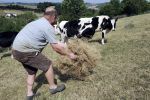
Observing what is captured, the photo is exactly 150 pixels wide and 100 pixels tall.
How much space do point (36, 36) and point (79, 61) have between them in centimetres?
209

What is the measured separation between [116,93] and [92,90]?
758 millimetres

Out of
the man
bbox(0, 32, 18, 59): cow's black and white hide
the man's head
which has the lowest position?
bbox(0, 32, 18, 59): cow's black and white hide

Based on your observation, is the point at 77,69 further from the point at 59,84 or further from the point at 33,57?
the point at 33,57

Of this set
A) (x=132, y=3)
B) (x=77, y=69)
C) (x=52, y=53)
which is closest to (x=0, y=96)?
(x=77, y=69)

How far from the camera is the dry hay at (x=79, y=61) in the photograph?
10.0m

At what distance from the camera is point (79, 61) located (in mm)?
10039

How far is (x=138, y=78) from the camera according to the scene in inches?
392

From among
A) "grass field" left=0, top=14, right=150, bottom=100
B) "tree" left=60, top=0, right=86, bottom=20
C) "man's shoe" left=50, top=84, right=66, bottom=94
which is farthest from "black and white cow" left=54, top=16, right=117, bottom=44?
"tree" left=60, top=0, right=86, bottom=20

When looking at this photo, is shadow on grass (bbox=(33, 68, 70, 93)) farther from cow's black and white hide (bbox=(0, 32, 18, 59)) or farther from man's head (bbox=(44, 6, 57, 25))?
cow's black and white hide (bbox=(0, 32, 18, 59))

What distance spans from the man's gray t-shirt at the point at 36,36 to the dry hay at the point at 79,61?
5.36 ft

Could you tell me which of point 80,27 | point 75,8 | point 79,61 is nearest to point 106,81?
point 79,61

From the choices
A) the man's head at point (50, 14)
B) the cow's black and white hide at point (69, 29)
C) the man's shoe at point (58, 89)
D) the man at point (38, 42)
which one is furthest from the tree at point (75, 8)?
the man's head at point (50, 14)

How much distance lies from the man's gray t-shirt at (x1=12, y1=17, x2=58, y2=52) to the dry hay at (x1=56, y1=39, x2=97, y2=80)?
1.63 metres

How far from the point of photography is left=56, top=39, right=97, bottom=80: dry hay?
1004cm
